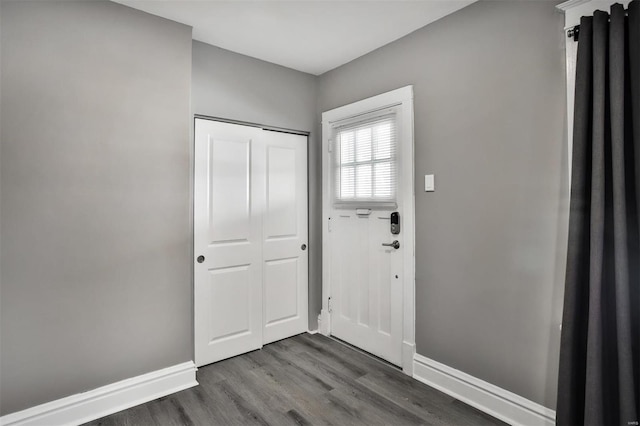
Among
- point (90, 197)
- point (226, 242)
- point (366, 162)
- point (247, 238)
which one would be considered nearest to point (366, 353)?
point (247, 238)

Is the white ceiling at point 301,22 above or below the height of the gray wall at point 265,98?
above

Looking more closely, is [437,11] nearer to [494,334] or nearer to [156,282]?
[494,334]

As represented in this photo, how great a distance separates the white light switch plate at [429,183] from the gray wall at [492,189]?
0.14ft

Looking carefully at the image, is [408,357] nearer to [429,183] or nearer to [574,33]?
[429,183]

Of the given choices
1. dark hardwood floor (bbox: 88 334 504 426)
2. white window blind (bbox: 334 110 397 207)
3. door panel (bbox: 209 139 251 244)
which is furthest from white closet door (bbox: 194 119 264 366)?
white window blind (bbox: 334 110 397 207)

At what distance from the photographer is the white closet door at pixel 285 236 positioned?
3.22m

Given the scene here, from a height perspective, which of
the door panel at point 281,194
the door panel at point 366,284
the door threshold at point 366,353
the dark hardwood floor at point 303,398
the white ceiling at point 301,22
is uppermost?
the white ceiling at point 301,22

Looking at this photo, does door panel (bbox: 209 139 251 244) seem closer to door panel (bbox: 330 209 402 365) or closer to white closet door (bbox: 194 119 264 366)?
white closet door (bbox: 194 119 264 366)

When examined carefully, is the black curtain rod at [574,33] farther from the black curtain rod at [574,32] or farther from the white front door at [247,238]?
the white front door at [247,238]

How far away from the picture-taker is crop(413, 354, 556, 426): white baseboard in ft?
6.52

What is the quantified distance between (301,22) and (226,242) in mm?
1853

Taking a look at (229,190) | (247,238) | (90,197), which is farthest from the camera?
(247,238)

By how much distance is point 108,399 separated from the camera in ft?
7.19

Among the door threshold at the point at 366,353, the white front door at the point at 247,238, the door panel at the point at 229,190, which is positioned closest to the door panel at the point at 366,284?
the door threshold at the point at 366,353
